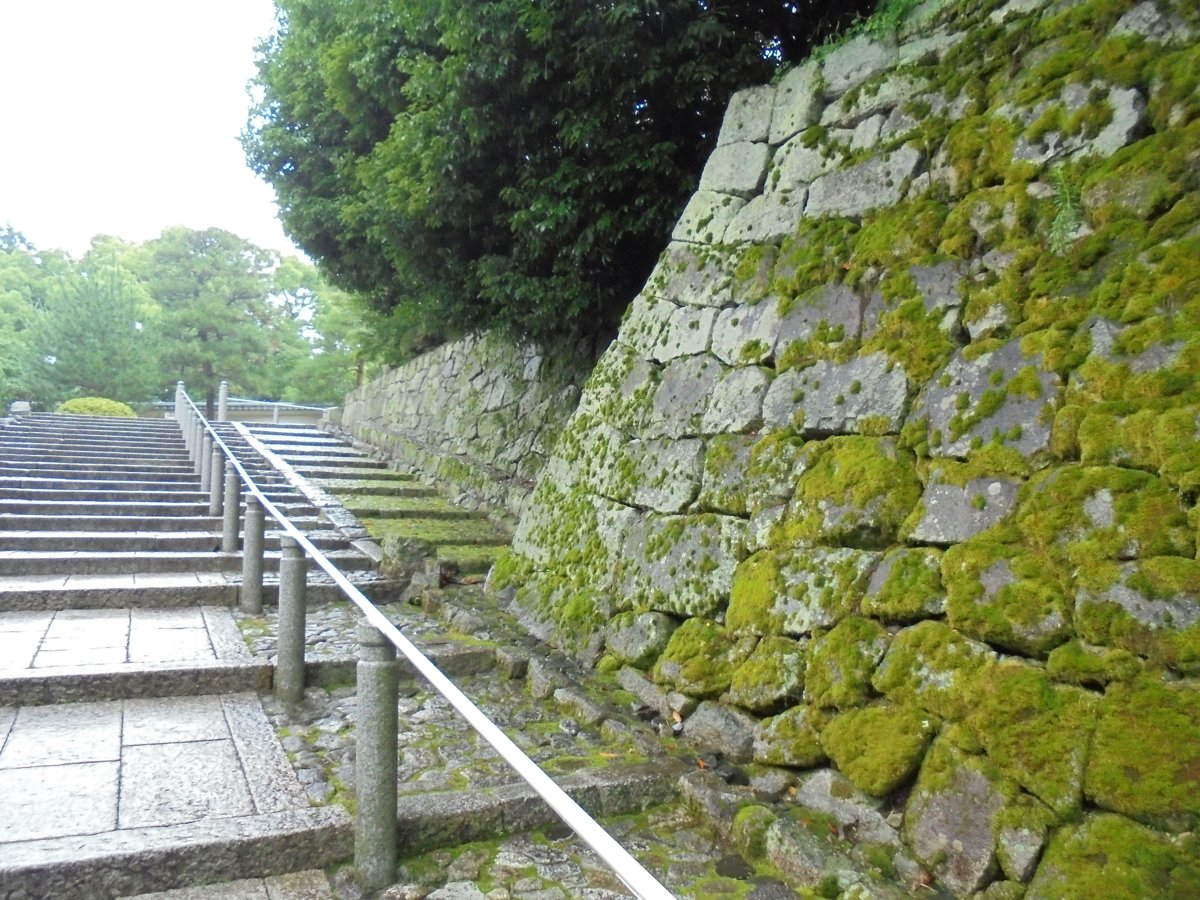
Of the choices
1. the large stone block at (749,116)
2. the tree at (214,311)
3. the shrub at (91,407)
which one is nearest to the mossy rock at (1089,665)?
the large stone block at (749,116)

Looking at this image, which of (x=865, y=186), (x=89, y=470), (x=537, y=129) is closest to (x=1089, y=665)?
(x=865, y=186)

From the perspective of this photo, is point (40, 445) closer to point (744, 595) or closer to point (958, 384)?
point (744, 595)

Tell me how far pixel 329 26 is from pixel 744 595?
277 inches

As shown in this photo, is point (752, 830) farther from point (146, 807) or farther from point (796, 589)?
point (146, 807)

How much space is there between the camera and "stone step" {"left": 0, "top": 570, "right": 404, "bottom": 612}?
4324 millimetres

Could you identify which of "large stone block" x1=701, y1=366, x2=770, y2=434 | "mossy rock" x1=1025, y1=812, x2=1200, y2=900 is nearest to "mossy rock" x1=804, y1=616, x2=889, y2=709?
"mossy rock" x1=1025, y1=812, x2=1200, y2=900

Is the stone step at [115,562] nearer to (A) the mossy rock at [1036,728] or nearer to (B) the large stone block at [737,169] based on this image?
(B) the large stone block at [737,169]

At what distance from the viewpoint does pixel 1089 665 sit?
6.43 feet

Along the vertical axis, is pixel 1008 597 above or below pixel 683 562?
above

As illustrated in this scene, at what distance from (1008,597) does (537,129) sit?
13.9ft

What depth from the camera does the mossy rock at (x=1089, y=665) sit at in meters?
1.90

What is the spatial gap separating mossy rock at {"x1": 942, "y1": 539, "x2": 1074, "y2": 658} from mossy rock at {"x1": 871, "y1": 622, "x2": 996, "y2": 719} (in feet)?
0.17

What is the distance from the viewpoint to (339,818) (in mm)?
2395

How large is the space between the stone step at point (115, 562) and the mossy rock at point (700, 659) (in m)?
3.08
